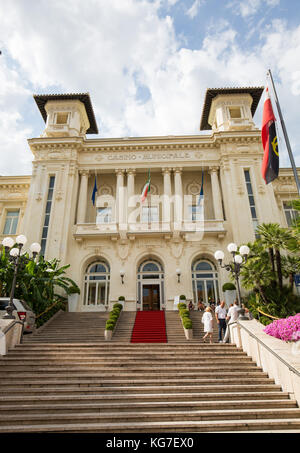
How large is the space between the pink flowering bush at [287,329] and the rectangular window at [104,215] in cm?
1882

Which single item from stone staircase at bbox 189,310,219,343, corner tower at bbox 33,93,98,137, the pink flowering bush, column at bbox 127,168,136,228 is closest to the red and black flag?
the pink flowering bush

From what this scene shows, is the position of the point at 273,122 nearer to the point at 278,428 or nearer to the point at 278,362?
the point at 278,362

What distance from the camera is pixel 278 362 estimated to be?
7777mm

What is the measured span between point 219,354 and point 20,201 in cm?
2394

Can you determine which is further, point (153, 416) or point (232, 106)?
point (232, 106)

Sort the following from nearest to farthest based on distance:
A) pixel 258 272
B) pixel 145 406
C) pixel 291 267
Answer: pixel 145 406
pixel 258 272
pixel 291 267

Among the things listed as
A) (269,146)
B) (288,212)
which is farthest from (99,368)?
(288,212)

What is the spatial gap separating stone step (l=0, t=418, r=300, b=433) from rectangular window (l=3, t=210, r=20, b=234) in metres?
23.3

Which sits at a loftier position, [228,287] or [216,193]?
[216,193]

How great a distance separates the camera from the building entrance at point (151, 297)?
22984mm

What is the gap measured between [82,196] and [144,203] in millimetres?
5701

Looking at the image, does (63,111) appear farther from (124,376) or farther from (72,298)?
(124,376)

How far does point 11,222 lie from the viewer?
88.7 ft

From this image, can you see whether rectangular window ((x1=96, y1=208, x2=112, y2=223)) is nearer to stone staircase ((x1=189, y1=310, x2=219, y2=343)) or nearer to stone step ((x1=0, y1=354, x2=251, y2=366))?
stone staircase ((x1=189, y1=310, x2=219, y2=343))
